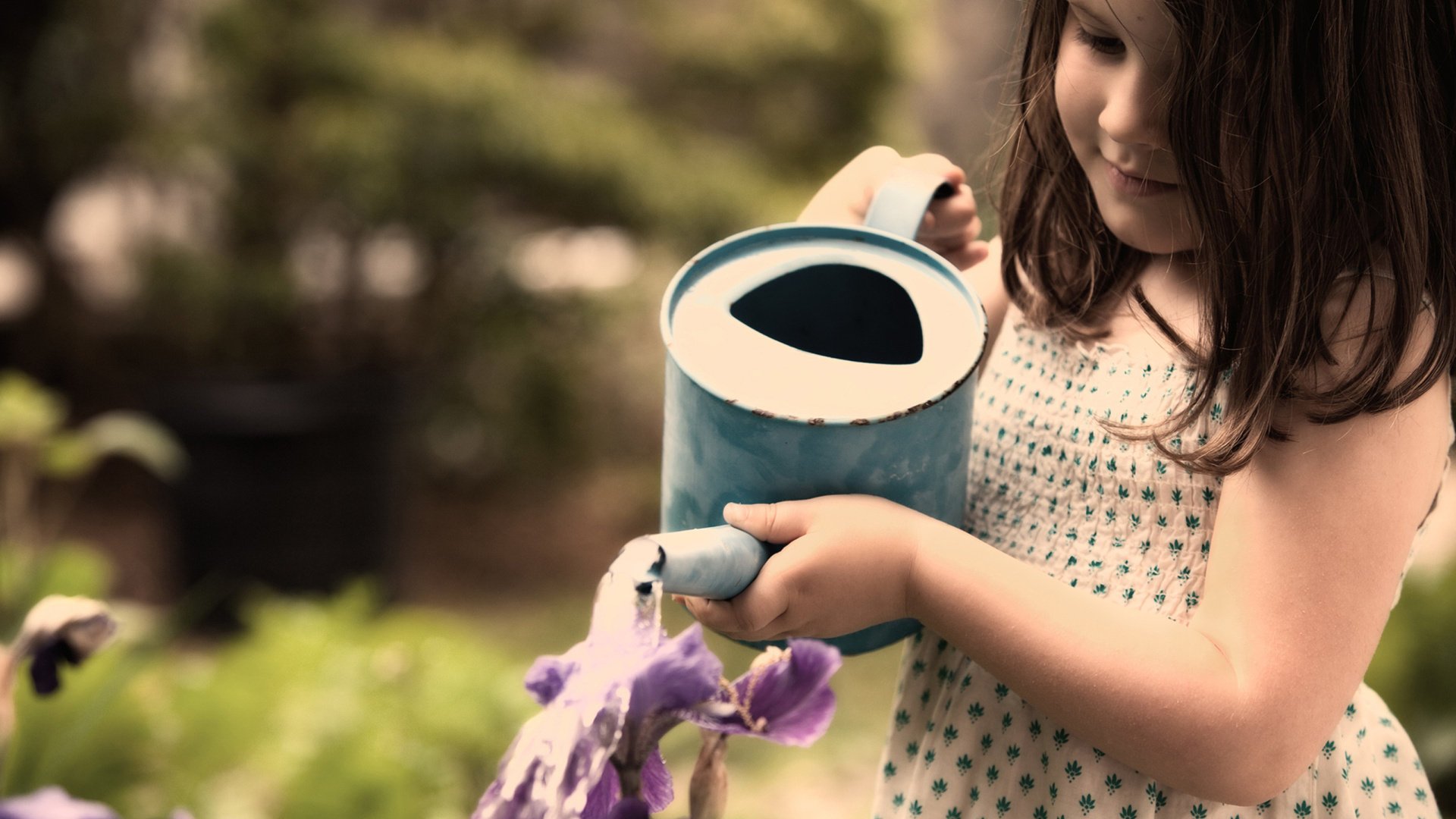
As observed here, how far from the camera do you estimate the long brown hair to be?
60 centimetres

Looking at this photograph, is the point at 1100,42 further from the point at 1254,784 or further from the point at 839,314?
the point at 1254,784

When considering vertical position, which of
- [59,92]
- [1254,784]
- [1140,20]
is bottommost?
[59,92]

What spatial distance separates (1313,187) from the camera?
611 millimetres

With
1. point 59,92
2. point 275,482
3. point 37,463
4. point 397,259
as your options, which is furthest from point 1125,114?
point 59,92

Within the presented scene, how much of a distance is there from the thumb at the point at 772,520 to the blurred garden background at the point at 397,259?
4.81 ft

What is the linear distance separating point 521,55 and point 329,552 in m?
1.02

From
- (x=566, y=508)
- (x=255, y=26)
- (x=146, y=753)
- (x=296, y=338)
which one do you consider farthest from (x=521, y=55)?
(x=146, y=753)

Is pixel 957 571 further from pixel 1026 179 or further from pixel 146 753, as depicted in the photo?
pixel 146 753

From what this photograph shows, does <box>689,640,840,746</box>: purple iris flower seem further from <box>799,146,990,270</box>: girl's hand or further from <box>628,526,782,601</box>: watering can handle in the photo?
<box>799,146,990,270</box>: girl's hand

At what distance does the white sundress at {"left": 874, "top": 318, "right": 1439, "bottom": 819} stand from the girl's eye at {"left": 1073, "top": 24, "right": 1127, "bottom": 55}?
0.17 m

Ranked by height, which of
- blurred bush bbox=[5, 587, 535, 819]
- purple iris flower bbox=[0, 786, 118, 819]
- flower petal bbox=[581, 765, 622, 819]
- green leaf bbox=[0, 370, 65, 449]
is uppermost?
purple iris flower bbox=[0, 786, 118, 819]

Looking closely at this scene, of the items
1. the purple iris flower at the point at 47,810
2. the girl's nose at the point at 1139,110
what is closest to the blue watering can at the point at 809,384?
the girl's nose at the point at 1139,110

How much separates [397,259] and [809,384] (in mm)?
2355

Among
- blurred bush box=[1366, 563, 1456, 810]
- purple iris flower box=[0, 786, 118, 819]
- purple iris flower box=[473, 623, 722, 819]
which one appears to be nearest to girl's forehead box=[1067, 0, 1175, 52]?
purple iris flower box=[473, 623, 722, 819]
